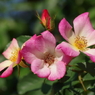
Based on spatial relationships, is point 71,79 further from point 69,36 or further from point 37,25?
point 37,25

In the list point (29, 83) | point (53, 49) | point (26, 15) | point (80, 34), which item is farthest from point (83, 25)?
point (26, 15)

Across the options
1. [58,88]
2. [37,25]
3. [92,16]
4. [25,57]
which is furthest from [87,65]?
[37,25]

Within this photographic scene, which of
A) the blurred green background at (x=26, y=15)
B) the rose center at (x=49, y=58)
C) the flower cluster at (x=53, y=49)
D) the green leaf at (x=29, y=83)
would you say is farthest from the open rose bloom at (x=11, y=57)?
the blurred green background at (x=26, y=15)

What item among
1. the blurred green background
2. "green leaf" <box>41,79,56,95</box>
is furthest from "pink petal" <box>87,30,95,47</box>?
the blurred green background

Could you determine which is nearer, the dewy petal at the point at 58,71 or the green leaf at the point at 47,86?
the dewy petal at the point at 58,71

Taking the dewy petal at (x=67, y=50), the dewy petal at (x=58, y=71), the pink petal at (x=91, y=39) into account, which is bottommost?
the pink petal at (x=91, y=39)

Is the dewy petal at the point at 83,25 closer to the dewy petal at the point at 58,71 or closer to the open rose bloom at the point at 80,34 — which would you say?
the open rose bloom at the point at 80,34
